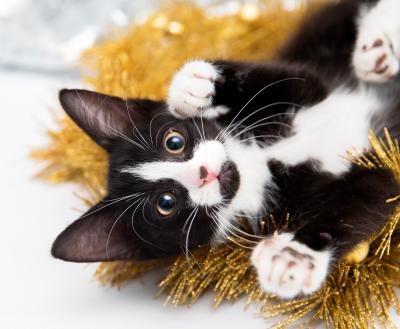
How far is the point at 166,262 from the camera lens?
1.29 meters

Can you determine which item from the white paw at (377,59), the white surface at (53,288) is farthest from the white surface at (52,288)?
the white paw at (377,59)

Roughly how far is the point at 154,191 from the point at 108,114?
243mm

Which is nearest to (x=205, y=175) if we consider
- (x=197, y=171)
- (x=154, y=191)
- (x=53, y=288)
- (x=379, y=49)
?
(x=197, y=171)

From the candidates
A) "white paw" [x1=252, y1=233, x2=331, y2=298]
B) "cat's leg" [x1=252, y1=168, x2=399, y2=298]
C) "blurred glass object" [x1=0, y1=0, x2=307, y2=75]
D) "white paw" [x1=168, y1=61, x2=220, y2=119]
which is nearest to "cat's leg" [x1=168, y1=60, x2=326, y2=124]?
"white paw" [x1=168, y1=61, x2=220, y2=119]

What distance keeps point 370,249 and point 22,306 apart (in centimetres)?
75

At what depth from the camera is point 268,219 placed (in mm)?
1217

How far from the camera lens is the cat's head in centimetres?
117

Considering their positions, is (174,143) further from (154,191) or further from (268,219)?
(268,219)

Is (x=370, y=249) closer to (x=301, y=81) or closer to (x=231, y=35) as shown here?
(x=301, y=81)

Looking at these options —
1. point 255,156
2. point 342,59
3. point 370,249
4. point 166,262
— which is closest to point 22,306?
point 166,262

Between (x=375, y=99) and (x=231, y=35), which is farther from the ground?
(x=231, y=35)

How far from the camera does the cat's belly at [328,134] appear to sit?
127 centimetres

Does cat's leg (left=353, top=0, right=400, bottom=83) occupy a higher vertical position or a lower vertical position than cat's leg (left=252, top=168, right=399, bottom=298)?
higher

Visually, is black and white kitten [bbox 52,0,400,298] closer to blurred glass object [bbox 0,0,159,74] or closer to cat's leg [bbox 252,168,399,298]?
cat's leg [bbox 252,168,399,298]
